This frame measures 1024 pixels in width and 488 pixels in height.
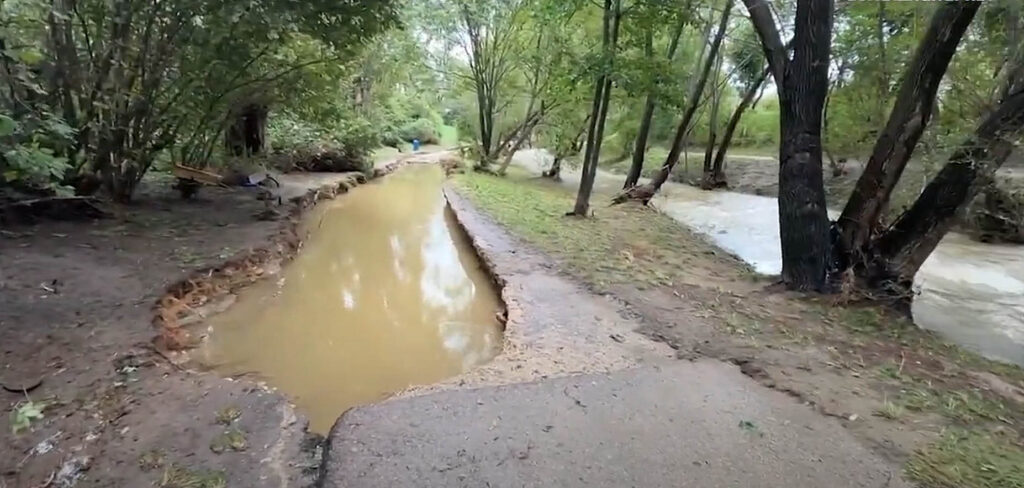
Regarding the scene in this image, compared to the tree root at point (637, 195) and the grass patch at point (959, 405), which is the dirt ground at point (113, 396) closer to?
→ the grass patch at point (959, 405)

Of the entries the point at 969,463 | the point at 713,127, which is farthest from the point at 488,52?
the point at 969,463

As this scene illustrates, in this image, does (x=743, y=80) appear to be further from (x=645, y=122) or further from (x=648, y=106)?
(x=648, y=106)

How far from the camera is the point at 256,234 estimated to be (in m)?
7.40

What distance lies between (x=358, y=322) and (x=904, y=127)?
498 centimetres

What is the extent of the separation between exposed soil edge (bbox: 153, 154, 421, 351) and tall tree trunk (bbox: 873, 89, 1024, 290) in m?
5.83

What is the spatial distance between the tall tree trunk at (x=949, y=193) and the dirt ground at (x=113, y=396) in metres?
5.10

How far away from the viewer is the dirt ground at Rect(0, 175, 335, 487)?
2.56 metres

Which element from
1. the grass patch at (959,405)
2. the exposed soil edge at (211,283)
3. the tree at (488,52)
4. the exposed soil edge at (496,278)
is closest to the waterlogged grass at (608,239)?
the exposed soil edge at (496,278)

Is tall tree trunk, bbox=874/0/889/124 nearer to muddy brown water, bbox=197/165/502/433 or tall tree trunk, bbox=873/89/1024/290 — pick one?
tall tree trunk, bbox=873/89/1024/290

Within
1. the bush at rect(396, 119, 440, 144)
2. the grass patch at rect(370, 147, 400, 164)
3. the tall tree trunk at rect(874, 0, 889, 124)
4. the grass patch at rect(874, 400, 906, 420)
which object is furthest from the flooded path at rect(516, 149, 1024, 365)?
the bush at rect(396, 119, 440, 144)

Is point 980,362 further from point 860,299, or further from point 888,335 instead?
point 860,299

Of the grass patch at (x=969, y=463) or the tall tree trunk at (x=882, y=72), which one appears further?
the tall tree trunk at (x=882, y=72)

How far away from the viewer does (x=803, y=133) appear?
5.40 meters

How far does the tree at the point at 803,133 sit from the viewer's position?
5250mm
